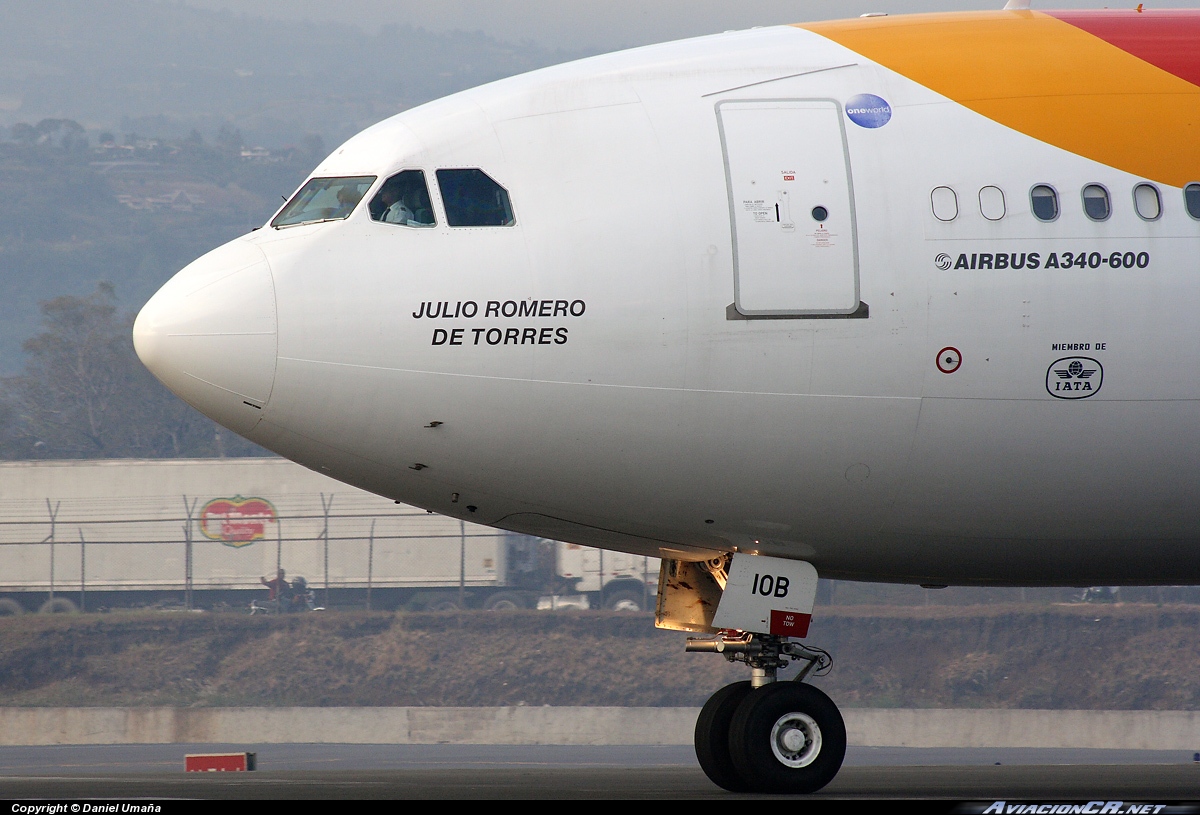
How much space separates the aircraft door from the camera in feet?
36.3

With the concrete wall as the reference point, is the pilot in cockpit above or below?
above

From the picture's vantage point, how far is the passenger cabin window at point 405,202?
36.8 feet

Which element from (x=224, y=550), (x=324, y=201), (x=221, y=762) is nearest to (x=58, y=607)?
(x=224, y=550)

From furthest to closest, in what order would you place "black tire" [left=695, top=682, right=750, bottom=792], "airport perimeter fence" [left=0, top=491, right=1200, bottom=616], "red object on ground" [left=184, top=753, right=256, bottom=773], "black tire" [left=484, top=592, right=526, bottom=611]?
"black tire" [left=484, top=592, right=526, bottom=611], "airport perimeter fence" [left=0, top=491, right=1200, bottom=616], "red object on ground" [left=184, top=753, right=256, bottom=773], "black tire" [left=695, top=682, right=750, bottom=792]

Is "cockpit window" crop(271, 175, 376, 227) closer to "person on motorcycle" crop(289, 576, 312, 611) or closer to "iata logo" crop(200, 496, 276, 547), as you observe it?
"person on motorcycle" crop(289, 576, 312, 611)

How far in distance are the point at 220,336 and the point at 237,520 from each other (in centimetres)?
5345

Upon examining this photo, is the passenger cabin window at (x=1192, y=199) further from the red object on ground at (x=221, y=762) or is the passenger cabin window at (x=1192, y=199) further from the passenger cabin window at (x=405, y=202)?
the red object on ground at (x=221, y=762)

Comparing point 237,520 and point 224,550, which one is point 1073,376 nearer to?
point 237,520

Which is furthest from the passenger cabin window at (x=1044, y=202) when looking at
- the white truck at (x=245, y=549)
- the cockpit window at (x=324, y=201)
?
the white truck at (x=245, y=549)

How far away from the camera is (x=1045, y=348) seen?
11.2m

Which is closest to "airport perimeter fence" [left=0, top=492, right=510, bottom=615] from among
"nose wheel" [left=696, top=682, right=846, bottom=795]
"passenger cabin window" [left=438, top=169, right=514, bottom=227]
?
"nose wheel" [left=696, top=682, right=846, bottom=795]

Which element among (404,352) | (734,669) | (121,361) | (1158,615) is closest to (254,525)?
(734,669)

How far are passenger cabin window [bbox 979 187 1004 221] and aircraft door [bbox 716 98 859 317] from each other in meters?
0.95

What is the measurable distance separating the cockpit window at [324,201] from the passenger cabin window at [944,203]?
4011 millimetres
